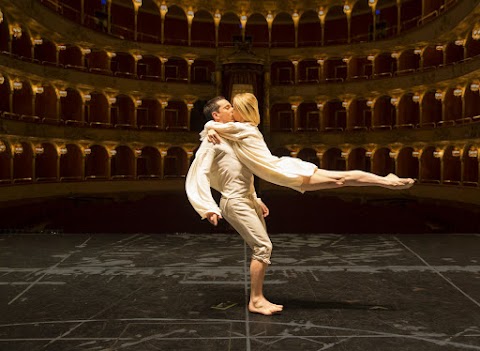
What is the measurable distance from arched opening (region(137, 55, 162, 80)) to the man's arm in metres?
34.6

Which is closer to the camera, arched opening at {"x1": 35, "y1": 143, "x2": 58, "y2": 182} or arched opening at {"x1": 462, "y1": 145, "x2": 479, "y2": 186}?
arched opening at {"x1": 462, "y1": 145, "x2": 479, "y2": 186}

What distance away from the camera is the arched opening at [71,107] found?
34250 millimetres

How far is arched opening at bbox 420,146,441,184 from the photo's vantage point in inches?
1323

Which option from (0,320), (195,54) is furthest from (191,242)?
(195,54)

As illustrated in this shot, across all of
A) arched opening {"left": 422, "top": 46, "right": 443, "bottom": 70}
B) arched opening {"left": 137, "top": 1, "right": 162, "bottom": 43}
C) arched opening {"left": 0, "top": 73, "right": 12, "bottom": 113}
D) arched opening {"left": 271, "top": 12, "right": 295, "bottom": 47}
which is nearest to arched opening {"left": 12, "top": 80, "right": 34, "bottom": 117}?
arched opening {"left": 0, "top": 73, "right": 12, "bottom": 113}

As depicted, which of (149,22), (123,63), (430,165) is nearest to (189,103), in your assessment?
(123,63)

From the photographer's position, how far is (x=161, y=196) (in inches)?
1380

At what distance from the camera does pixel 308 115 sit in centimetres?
4100

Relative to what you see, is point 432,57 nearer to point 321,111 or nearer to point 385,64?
point 385,64

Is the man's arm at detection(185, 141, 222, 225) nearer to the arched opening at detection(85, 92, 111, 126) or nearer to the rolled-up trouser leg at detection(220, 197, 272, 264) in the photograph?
the rolled-up trouser leg at detection(220, 197, 272, 264)

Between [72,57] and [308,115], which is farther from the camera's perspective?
[308,115]

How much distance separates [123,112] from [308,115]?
14.9 metres

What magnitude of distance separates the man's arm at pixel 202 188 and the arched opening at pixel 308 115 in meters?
35.2

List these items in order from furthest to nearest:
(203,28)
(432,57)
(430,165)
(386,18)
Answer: (203,28) < (386,18) < (432,57) < (430,165)
